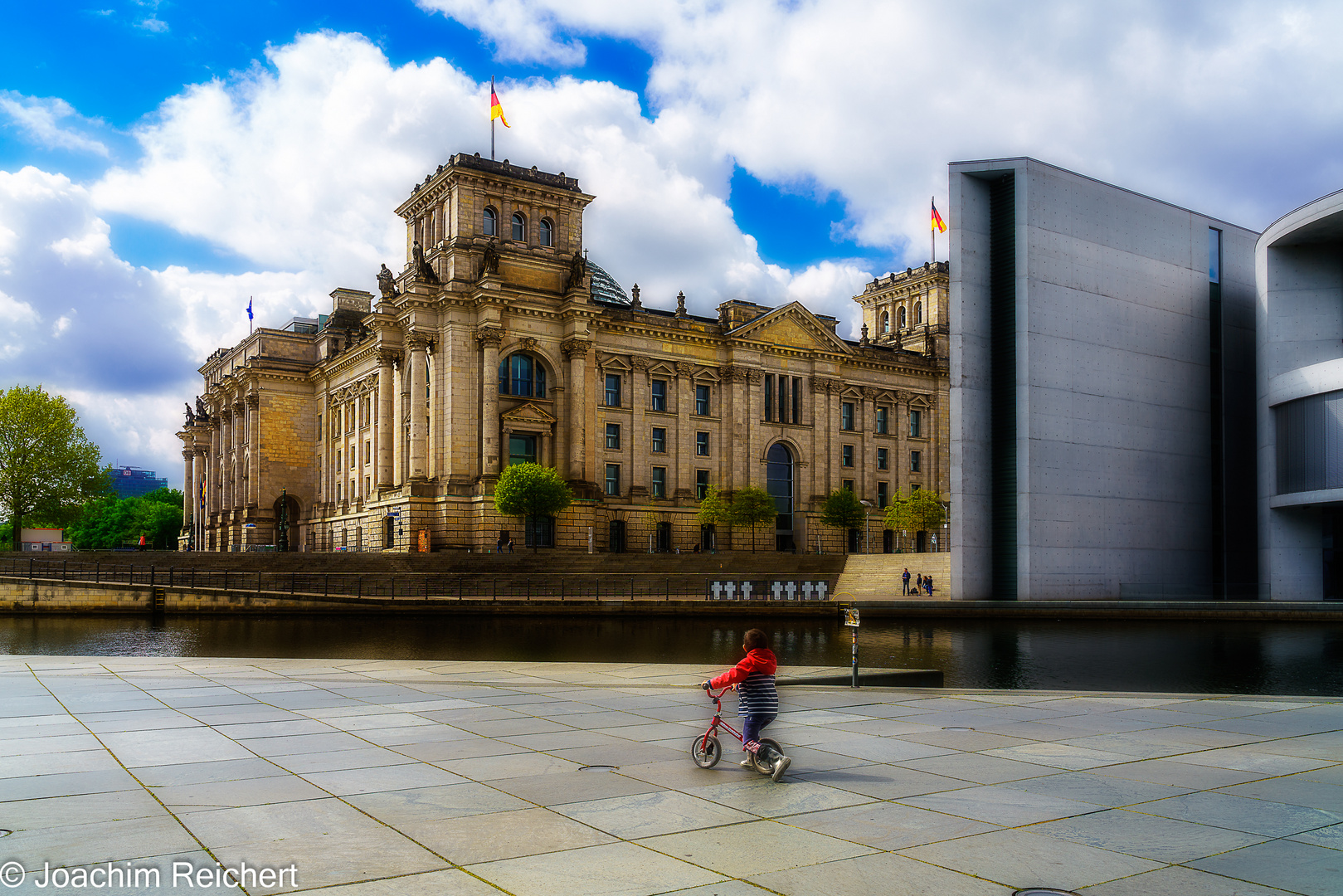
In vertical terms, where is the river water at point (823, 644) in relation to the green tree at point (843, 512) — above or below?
below

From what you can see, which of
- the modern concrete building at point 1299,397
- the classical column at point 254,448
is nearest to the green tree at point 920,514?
the modern concrete building at point 1299,397

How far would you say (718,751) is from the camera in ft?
36.8

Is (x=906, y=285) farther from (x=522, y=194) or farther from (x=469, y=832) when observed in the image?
(x=469, y=832)

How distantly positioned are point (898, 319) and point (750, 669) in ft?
325

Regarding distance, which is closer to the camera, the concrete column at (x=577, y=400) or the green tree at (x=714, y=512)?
the concrete column at (x=577, y=400)

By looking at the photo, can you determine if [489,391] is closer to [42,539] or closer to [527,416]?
[527,416]

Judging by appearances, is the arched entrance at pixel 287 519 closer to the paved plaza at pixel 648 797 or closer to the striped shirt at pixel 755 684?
the paved plaza at pixel 648 797

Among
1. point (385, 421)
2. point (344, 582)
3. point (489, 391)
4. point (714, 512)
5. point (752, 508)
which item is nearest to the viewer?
point (344, 582)

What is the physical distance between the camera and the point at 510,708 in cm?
1556

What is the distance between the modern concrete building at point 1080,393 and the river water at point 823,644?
6694 millimetres

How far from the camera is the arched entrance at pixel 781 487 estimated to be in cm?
8550

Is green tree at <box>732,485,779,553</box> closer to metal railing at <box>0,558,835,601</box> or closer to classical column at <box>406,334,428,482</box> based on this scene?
classical column at <box>406,334,428,482</box>

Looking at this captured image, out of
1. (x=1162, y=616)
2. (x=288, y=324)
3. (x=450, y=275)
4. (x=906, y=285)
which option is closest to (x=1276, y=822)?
(x=1162, y=616)

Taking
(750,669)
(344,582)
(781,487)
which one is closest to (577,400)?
(781,487)
